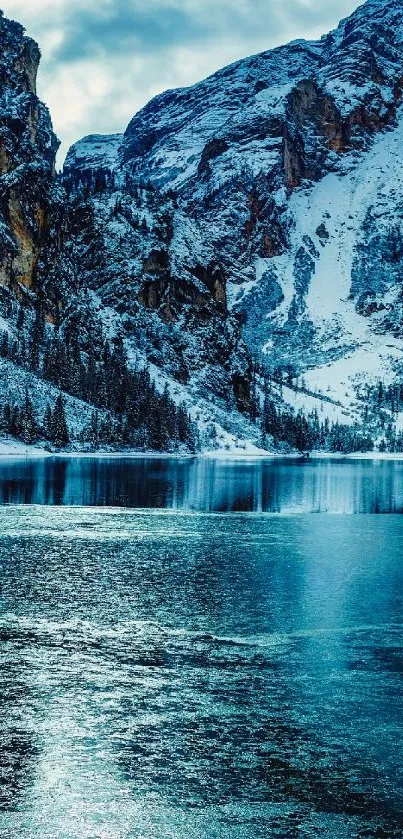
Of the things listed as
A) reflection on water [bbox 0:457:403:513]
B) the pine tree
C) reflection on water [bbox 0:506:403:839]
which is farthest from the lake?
the pine tree

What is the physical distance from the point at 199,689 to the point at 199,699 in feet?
2.46

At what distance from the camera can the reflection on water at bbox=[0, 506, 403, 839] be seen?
49.0 ft

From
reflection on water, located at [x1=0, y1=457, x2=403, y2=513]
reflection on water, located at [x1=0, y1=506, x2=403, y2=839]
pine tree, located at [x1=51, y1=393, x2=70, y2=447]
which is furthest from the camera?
pine tree, located at [x1=51, y1=393, x2=70, y2=447]

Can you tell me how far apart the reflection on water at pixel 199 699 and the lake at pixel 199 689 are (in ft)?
0.17

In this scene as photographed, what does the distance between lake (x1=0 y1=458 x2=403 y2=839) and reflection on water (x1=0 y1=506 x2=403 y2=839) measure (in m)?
0.05

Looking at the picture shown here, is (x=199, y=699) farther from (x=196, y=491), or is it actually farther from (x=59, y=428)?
(x=59, y=428)

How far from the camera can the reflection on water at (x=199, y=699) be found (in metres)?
14.9

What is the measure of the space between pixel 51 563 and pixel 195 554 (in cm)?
798

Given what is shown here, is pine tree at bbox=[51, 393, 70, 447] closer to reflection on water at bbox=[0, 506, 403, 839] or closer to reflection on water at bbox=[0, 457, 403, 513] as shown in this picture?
reflection on water at bbox=[0, 457, 403, 513]

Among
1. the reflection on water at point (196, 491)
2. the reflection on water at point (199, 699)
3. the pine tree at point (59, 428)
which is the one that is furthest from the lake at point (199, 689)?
the pine tree at point (59, 428)

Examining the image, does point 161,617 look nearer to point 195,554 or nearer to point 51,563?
point 51,563

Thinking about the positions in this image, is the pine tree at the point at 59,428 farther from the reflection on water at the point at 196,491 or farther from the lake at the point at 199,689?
the lake at the point at 199,689

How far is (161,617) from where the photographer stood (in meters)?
28.9

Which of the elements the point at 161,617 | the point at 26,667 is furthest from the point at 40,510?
the point at 26,667
